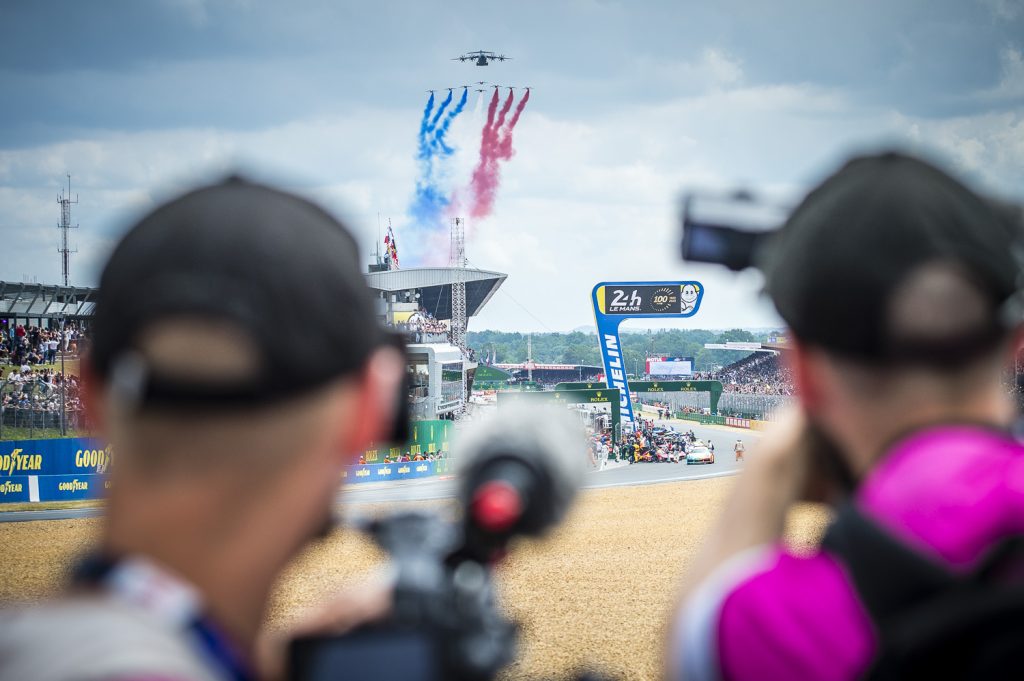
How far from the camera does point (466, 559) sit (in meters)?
1.32

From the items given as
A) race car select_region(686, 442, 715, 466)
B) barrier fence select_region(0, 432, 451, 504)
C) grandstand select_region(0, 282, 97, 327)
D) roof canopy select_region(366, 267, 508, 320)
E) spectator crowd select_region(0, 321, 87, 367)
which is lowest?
race car select_region(686, 442, 715, 466)

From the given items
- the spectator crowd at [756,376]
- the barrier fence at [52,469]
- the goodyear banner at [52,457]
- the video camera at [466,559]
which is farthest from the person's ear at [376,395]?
the spectator crowd at [756,376]

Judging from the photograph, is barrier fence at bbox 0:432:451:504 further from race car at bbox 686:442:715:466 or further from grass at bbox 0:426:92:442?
race car at bbox 686:442:715:466

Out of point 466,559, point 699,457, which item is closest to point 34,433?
point 699,457

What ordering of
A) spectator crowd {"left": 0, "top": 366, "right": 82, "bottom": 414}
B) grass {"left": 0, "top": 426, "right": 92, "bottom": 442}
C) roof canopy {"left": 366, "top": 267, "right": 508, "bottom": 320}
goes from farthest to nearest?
1. roof canopy {"left": 366, "top": 267, "right": 508, "bottom": 320}
2. spectator crowd {"left": 0, "top": 366, "right": 82, "bottom": 414}
3. grass {"left": 0, "top": 426, "right": 92, "bottom": 442}

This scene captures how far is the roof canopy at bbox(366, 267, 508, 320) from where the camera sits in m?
74.9

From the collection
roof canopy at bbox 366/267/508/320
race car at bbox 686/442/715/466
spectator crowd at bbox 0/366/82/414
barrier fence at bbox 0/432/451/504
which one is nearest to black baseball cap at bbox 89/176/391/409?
barrier fence at bbox 0/432/451/504

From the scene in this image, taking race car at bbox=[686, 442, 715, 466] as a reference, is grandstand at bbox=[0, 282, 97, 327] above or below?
above

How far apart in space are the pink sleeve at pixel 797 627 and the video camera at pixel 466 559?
0.32 m

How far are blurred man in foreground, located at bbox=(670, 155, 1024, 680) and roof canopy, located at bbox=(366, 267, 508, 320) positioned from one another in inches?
2585

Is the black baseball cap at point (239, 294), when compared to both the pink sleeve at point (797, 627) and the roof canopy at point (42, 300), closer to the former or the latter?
the pink sleeve at point (797, 627)

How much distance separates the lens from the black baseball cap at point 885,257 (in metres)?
1.25

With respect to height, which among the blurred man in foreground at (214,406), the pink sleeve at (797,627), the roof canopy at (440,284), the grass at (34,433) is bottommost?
the grass at (34,433)

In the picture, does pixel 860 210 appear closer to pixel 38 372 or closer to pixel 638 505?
pixel 638 505
